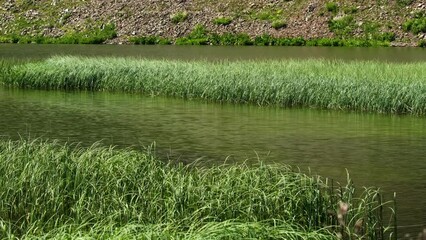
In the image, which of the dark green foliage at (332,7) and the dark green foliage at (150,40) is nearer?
the dark green foliage at (150,40)

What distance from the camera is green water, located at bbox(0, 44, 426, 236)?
21172mm

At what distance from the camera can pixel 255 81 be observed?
35625 mm

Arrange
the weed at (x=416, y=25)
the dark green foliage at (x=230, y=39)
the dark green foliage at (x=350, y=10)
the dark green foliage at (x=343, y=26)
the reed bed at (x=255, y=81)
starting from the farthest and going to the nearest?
the dark green foliage at (x=350, y=10)
the dark green foliage at (x=230, y=39)
the dark green foliage at (x=343, y=26)
the weed at (x=416, y=25)
the reed bed at (x=255, y=81)

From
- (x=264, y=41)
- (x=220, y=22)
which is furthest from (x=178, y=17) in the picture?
(x=264, y=41)

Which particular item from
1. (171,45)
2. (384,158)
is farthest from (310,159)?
(171,45)

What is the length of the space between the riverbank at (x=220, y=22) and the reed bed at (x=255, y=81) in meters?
44.3

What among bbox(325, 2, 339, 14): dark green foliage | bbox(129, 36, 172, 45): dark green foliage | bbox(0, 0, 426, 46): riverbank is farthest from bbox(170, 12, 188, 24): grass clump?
bbox(325, 2, 339, 14): dark green foliage

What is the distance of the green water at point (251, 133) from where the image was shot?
69.5 ft

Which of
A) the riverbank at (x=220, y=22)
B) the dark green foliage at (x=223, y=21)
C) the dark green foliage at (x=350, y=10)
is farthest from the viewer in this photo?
the dark green foliage at (x=223, y=21)

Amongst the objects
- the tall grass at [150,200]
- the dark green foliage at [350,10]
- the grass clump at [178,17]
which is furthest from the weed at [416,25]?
the tall grass at [150,200]

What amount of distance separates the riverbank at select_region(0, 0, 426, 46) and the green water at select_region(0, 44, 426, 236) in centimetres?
5124

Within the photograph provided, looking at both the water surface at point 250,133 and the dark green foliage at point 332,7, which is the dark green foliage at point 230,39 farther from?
the water surface at point 250,133

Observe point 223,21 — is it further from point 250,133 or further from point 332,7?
point 250,133

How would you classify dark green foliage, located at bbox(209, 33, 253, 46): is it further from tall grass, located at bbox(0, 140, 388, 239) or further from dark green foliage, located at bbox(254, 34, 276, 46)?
tall grass, located at bbox(0, 140, 388, 239)
